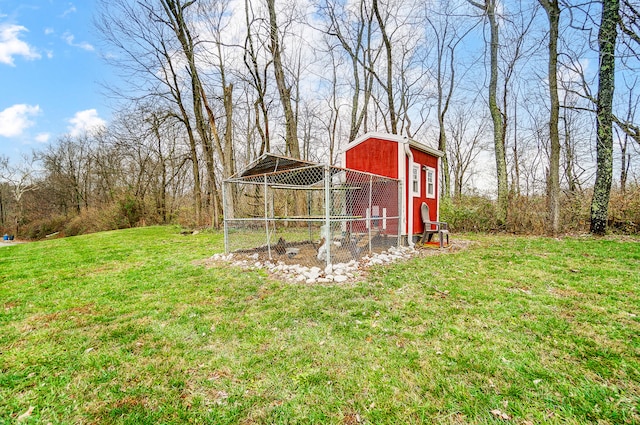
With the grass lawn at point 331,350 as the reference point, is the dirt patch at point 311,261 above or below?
above

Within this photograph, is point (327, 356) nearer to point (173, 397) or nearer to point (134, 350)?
point (173, 397)

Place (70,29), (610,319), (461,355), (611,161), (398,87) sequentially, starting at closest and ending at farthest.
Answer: (461,355)
(610,319)
(611,161)
(70,29)
(398,87)

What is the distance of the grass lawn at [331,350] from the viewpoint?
168cm

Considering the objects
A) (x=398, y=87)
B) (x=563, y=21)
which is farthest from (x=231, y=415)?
(x=398, y=87)

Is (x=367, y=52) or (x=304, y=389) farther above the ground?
(x=367, y=52)

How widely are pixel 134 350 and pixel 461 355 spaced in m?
2.85

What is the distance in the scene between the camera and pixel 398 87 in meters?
16.0

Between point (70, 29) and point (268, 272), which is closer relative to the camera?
point (268, 272)

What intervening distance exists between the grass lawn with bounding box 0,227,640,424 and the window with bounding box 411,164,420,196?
3.46 metres

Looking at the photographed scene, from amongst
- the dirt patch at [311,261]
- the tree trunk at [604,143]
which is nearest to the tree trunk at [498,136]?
the tree trunk at [604,143]

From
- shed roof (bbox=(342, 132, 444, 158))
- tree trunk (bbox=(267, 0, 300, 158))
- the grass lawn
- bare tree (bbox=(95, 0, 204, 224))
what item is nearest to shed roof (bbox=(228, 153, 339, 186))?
shed roof (bbox=(342, 132, 444, 158))

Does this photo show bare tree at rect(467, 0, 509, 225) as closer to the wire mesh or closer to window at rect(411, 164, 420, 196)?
window at rect(411, 164, 420, 196)

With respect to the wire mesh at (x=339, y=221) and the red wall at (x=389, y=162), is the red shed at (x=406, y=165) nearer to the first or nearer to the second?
the red wall at (x=389, y=162)

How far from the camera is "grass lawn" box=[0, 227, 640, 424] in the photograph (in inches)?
66.0
